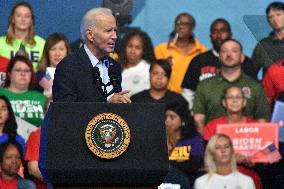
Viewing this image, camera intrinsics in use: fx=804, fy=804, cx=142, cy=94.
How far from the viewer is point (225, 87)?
23.2 feet

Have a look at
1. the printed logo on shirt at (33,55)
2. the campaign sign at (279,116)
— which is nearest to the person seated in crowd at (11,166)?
the printed logo on shirt at (33,55)

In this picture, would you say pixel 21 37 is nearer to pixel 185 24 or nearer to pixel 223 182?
pixel 185 24

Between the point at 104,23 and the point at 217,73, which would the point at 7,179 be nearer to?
the point at 217,73

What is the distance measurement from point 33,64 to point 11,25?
0.40 m

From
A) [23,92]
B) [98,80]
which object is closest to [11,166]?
[23,92]

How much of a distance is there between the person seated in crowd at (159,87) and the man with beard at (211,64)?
0.66 ft

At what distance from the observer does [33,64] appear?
22.7 feet

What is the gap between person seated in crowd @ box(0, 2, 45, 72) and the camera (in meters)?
6.96

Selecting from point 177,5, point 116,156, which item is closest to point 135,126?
point 116,156

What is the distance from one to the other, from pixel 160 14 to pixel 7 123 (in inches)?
69.3

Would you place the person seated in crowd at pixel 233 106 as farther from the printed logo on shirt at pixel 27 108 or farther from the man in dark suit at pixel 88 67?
the man in dark suit at pixel 88 67

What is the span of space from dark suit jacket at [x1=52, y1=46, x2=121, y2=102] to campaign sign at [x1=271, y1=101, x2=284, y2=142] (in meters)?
3.78

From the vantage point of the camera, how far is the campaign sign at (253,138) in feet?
22.6

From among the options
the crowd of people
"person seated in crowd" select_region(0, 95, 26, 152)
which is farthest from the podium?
"person seated in crowd" select_region(0, 95, 26, 152)
